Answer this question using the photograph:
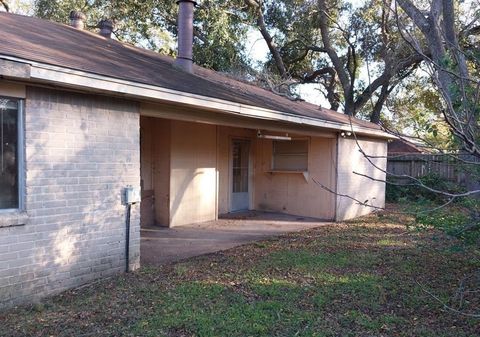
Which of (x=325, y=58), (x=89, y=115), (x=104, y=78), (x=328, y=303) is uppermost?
(x=325, y=58)

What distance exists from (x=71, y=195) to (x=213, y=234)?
447cm

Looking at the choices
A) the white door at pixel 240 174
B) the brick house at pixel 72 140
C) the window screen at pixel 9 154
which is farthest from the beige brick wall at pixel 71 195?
the white door at pixel 240 174

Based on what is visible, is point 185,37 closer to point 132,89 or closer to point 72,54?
point 72,54

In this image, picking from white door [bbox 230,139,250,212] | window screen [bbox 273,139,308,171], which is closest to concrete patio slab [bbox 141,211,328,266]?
white door [bbox 230,139,250,212]

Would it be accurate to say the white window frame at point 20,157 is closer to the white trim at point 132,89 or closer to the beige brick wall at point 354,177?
the white trim at point 132,89

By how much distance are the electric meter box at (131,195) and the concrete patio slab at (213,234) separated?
47.3 inches

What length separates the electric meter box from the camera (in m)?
6.28

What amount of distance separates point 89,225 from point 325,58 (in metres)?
20.3

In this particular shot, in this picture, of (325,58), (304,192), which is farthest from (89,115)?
(325,58)

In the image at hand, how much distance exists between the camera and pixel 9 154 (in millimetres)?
4961

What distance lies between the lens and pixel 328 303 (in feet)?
17.0

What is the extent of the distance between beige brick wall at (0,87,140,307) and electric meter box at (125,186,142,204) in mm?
94

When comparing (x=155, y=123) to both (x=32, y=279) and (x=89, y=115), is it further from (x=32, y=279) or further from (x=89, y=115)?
(x=32, y=279)

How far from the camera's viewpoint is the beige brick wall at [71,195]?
16.6 feet
